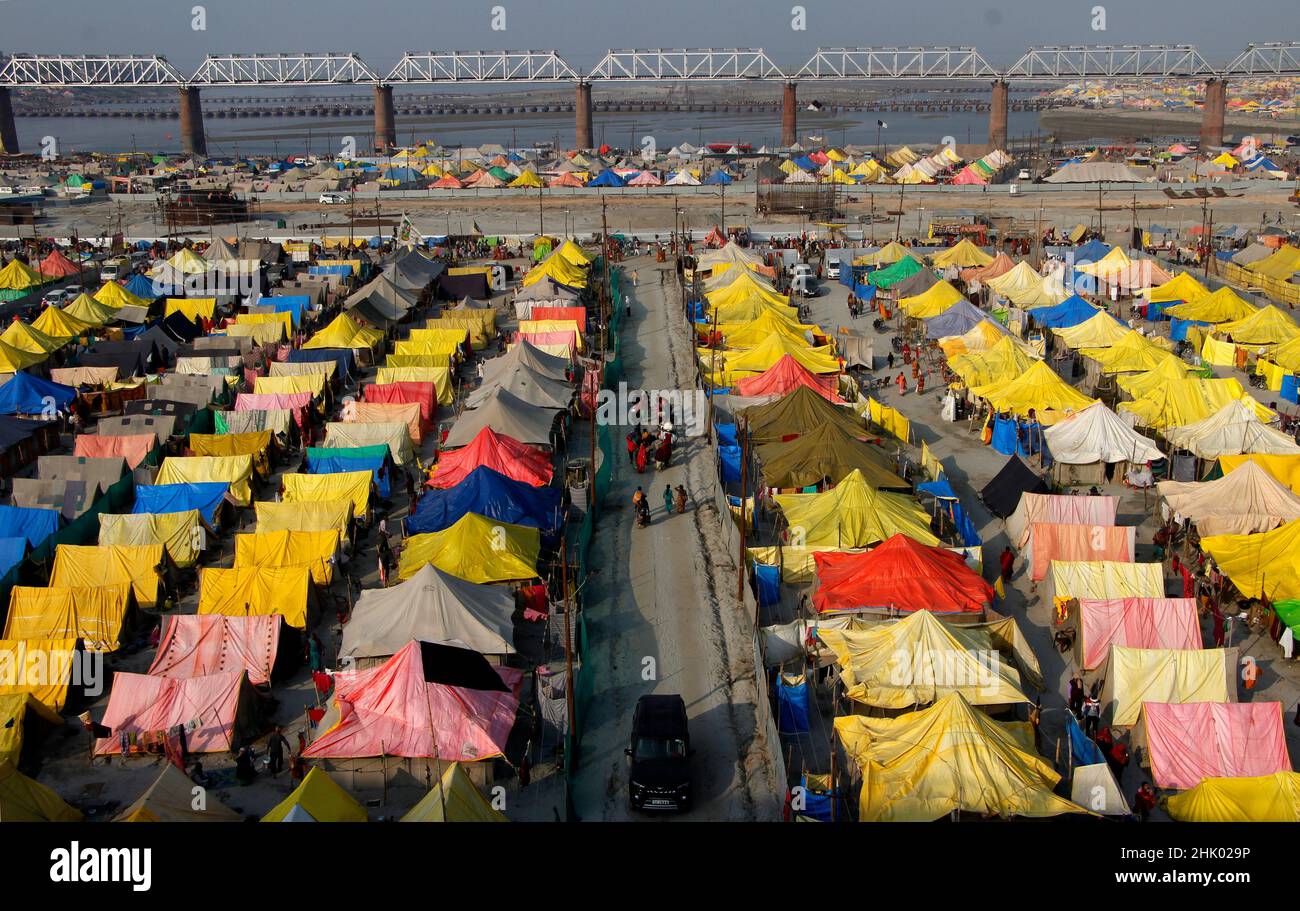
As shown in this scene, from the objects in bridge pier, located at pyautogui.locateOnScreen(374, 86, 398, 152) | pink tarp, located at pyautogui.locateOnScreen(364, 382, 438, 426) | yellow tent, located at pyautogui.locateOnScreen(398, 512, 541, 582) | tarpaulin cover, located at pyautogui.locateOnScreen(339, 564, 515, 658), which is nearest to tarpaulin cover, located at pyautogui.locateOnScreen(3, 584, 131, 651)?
tarpaulin cover, located at pyautogui.locateOnScreen(339, 564, 515, 658)

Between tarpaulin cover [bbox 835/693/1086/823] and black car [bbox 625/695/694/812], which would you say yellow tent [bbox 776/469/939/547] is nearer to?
black car [bbox 625/695/694/812]

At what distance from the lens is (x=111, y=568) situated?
815 inches

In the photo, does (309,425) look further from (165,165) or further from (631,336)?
(165,165)

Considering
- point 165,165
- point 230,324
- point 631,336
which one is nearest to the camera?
point 230,324

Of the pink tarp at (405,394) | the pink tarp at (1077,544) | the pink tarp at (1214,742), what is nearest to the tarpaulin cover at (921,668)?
the pink tarp at (1214,742)

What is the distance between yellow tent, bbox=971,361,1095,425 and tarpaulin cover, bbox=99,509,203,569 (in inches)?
744

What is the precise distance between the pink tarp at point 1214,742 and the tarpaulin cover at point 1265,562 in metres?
5.02

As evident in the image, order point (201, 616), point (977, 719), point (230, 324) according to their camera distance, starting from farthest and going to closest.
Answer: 1. point (230, 324)
2. point (201, 616)
3. point (977, 719)

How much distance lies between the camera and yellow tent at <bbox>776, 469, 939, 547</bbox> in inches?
846

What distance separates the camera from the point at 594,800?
1536cm

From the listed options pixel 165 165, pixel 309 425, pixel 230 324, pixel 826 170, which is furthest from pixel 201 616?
pixel 165 165

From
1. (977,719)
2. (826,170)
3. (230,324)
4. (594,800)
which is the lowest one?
(594,800)

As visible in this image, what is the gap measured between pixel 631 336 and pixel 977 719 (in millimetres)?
28266

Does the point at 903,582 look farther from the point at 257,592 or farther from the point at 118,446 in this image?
the point at 118,446
